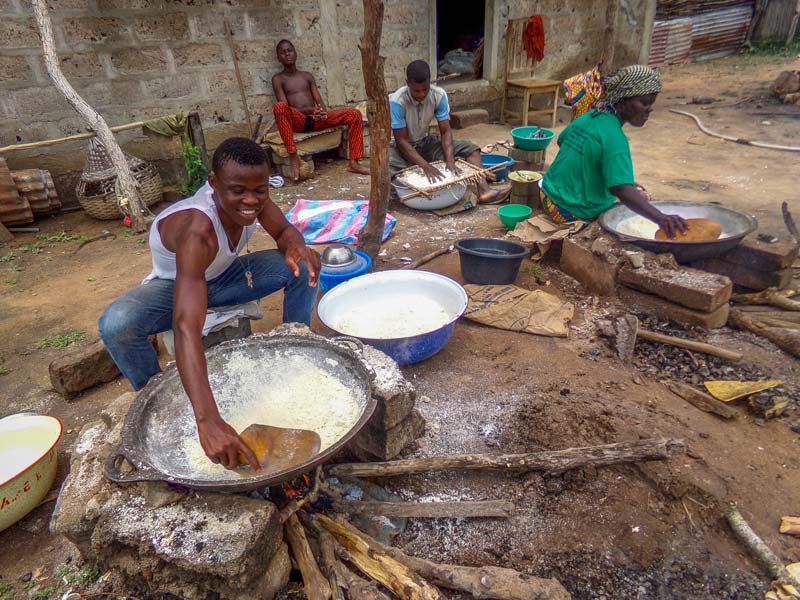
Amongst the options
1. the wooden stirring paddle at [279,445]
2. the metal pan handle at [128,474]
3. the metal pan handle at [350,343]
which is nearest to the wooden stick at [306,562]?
the wooden stirring paddle at [279,445]

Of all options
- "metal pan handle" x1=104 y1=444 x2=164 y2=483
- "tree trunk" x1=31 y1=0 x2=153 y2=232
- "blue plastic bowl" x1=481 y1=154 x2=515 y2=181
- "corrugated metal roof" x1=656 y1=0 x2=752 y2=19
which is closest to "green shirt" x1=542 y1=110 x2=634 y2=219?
"blue plastic bowl" x1=481 y1=154 x2=515 y2=181

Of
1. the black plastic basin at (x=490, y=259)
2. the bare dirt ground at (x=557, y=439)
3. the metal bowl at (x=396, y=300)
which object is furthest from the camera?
the black plastic basin at (x=490, y=259)

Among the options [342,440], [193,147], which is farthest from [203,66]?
[342,440]

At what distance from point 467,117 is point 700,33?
8.24 metres

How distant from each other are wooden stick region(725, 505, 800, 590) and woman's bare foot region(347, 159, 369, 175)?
5378 millimetres

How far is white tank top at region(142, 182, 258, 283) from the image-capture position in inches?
88.7

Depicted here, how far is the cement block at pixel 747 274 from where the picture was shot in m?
3.48

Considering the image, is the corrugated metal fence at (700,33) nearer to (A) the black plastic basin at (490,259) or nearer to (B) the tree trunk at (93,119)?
(A) the black plastic basin at (490,259)

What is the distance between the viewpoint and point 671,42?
12195mm

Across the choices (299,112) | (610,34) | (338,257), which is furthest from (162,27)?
(610,34)

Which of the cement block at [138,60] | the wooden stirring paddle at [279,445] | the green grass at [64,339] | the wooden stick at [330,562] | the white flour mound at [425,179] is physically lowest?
the green grass at [64,339]

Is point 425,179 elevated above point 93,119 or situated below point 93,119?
below

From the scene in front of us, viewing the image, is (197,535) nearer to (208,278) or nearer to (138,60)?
(208,278)

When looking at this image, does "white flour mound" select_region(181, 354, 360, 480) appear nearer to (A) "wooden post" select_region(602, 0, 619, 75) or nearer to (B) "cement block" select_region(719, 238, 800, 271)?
(B) "cement block" select_region(719, 238, 800, 271)
